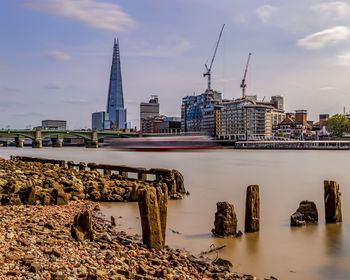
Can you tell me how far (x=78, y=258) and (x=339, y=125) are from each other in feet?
358

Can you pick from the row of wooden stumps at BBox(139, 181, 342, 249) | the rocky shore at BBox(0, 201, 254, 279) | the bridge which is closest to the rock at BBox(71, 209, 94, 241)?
the rocky shore at BBox(0, 201, 254, 279)

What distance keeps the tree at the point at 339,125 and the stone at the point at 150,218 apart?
106 metres

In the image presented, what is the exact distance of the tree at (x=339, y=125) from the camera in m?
100

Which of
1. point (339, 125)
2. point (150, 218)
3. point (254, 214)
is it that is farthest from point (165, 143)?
point (150, 218)

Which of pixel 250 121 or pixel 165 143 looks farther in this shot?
pixel 250 121

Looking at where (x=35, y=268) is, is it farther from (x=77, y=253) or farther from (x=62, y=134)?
(x=62, y=134)

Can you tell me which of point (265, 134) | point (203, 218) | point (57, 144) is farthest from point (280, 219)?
point (265, 134)

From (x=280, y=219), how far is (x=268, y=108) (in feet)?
435

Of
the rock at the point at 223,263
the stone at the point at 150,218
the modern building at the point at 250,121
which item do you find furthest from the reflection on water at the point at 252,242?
the modern building at the point at 250,121

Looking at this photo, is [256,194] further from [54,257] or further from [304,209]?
[54,257]

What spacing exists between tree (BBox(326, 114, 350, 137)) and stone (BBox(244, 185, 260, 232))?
104m

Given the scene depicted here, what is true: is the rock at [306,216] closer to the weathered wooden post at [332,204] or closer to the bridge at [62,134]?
the weathered wooden post at [332,204]

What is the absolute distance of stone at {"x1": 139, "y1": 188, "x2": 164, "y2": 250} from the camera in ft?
19.4

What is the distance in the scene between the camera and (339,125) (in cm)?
10175
